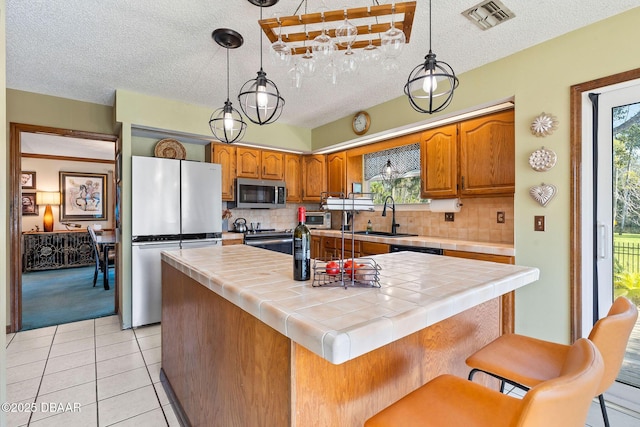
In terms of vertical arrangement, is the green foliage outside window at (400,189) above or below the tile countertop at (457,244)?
above

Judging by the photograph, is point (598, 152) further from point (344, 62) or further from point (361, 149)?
point (361, 149)

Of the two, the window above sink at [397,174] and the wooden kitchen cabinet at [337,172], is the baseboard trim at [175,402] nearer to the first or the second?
the window above sink at [397,174]

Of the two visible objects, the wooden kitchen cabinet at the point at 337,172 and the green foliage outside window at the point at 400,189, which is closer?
the green foliage outside window at the point at 400,189

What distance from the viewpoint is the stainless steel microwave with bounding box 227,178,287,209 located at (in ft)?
13.8

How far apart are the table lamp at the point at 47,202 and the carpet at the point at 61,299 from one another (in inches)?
40.7

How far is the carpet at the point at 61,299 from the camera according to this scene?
362cm

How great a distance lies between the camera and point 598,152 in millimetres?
2201

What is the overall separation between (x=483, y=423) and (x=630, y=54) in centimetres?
246

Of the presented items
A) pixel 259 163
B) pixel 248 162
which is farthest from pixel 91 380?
pixel 259 163

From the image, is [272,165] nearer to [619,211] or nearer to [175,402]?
[175,402]

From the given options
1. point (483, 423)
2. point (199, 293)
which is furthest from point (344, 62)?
point (483, 423)

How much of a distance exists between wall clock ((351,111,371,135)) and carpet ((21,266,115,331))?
3.80 m

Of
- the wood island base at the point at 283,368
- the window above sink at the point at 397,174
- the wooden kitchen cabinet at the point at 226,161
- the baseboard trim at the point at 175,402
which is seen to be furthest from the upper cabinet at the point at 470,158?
the baseboard trim at the point at 175,402

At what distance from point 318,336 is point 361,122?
138 inches
